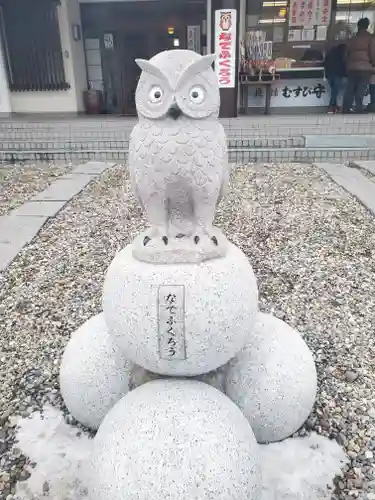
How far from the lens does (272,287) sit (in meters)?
3.51

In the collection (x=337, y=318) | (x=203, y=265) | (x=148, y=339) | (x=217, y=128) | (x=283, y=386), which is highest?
(x=217, y=128)

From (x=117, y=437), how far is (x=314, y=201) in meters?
4.33

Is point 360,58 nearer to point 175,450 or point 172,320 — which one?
point 172,320

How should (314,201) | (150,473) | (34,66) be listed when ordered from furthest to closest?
(34,66)
(314,201)
(150,473)

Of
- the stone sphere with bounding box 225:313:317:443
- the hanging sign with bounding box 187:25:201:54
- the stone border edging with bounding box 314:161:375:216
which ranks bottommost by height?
the stone border edging with bounding box 314:161:375:216

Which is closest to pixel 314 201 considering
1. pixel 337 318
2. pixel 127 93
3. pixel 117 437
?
pixel 337 318

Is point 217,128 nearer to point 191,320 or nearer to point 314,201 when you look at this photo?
point 191,320

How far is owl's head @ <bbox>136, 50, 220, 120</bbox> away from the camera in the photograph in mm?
1606

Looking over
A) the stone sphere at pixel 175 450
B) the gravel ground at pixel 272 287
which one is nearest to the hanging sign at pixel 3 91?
the gravel ground at pixel 272 287

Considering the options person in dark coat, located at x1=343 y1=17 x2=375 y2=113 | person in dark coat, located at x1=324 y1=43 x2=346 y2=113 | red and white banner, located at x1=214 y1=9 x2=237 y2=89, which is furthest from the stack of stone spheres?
person in dark coat, located at x1=324 y1=43 x2=346 y2=113

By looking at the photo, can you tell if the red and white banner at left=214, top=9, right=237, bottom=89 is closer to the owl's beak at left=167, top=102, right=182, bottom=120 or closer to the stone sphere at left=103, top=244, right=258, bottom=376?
the owl's beak at left=167, top=102, right=182, bottom=120

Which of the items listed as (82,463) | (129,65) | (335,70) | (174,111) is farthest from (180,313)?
(129,65)

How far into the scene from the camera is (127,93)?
11031 millimetres

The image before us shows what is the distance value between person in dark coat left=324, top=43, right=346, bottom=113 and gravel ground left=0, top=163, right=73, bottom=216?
19.9 ft
